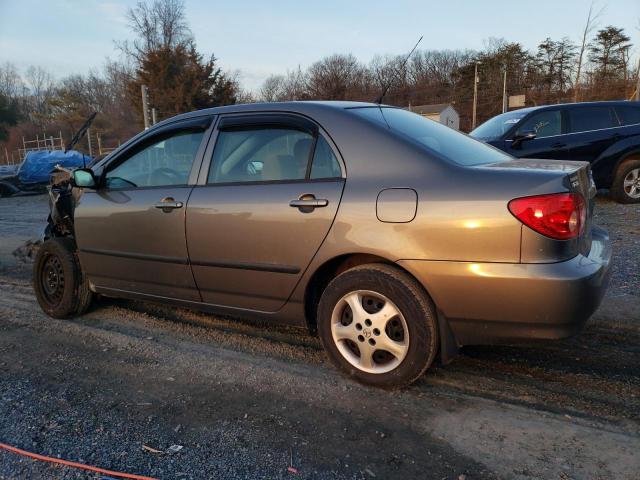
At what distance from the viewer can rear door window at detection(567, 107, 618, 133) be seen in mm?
8133

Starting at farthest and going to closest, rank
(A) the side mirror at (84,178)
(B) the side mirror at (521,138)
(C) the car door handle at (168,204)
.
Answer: (B) the side mirror at (521,138) < (A) the side mirror at (84,178) < (C) the car door handle at (168,204)

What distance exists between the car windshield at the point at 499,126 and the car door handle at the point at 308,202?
6322mm

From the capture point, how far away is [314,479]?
79.7 inches

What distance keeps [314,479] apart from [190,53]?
37013mm

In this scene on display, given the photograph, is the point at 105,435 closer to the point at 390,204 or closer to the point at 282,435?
the point at 282,435

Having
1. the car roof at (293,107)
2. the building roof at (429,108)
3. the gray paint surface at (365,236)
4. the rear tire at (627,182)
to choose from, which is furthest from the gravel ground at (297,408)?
the building roof at (429,108)

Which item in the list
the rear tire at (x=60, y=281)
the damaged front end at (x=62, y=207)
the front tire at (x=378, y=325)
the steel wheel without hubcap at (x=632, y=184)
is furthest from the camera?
the steel wheel without hubcap at (x=632, y=184)

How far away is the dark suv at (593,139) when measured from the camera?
8031 mm

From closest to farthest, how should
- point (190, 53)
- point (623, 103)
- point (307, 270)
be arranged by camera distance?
point (307, 270) < point (623, 103) < point (190, 53)

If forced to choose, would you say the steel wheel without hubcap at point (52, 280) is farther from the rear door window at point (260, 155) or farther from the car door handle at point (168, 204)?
the rear door window at point (260, 155)

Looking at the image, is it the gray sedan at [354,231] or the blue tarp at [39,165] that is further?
the blue tarp at [39,165]

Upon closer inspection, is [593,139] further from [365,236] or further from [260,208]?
[260,208]

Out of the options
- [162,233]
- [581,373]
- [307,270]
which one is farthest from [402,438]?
[162,233]

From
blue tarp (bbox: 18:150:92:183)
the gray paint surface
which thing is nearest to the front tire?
the gray paint surface
